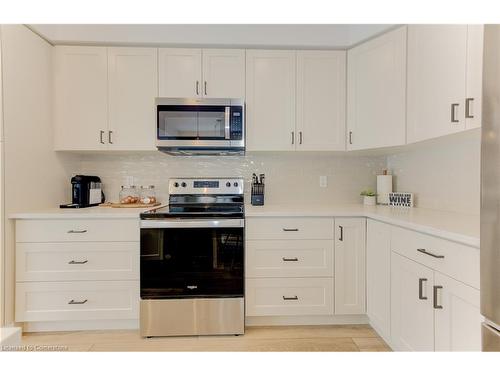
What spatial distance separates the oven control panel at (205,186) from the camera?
259 centimetres

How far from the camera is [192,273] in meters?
2.00

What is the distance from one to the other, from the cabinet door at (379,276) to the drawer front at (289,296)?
27 cm

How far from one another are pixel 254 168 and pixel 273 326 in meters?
1.33

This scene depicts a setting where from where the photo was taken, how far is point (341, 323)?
217cm

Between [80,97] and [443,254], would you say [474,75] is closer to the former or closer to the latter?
[443,254]

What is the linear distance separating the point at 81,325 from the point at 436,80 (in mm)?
2788

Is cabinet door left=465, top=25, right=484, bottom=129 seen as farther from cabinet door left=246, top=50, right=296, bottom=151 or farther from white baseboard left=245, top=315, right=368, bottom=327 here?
white baseboard left=245, top=315, right=368, bottom=327

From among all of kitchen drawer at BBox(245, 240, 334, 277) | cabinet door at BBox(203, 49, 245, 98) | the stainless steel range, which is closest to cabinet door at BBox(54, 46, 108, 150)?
cabinet door at BBox(203, 49, 245, 98)

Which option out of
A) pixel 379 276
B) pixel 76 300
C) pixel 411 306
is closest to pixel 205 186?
pixel 76 300

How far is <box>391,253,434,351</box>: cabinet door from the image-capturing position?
1407 millimetres

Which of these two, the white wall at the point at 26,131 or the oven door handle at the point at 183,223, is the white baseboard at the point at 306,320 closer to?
the oven door handle at the point at 183,223

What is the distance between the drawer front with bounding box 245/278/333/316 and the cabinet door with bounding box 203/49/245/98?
1483 millimetres

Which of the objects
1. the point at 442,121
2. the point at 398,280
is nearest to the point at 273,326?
the point at 398,280
